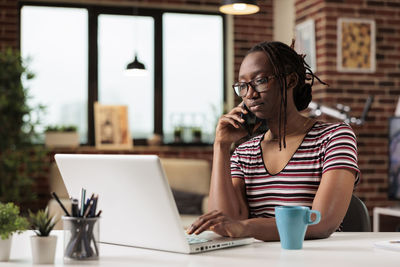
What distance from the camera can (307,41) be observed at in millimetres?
4977

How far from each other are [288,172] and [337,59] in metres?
3.11

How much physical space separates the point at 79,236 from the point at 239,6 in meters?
1.92

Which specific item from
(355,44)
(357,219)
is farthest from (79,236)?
(355,44)

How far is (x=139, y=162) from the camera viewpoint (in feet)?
4.13

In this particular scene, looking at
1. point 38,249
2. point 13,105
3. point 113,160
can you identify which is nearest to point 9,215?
point 38,249

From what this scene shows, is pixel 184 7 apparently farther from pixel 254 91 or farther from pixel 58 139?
pixel 254 91

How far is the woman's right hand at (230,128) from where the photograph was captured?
1.89 meters

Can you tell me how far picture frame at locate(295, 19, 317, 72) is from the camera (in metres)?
4.87

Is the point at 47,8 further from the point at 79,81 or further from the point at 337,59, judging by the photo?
the point at 337,59

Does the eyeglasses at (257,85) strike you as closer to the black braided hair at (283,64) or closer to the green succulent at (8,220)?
the black braided hair at (283,64)

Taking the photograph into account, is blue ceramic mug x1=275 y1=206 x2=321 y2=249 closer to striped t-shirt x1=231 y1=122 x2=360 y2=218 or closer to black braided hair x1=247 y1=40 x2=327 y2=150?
striped t-shirt x1=231 y1=122 x2=360 y2=218

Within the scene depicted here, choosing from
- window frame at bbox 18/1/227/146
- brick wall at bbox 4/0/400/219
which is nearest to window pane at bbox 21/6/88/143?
window frame at bbox 18/1/227/146

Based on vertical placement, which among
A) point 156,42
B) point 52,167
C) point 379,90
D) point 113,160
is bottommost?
point 52,167

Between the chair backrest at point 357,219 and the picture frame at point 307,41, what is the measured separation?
300 cm
